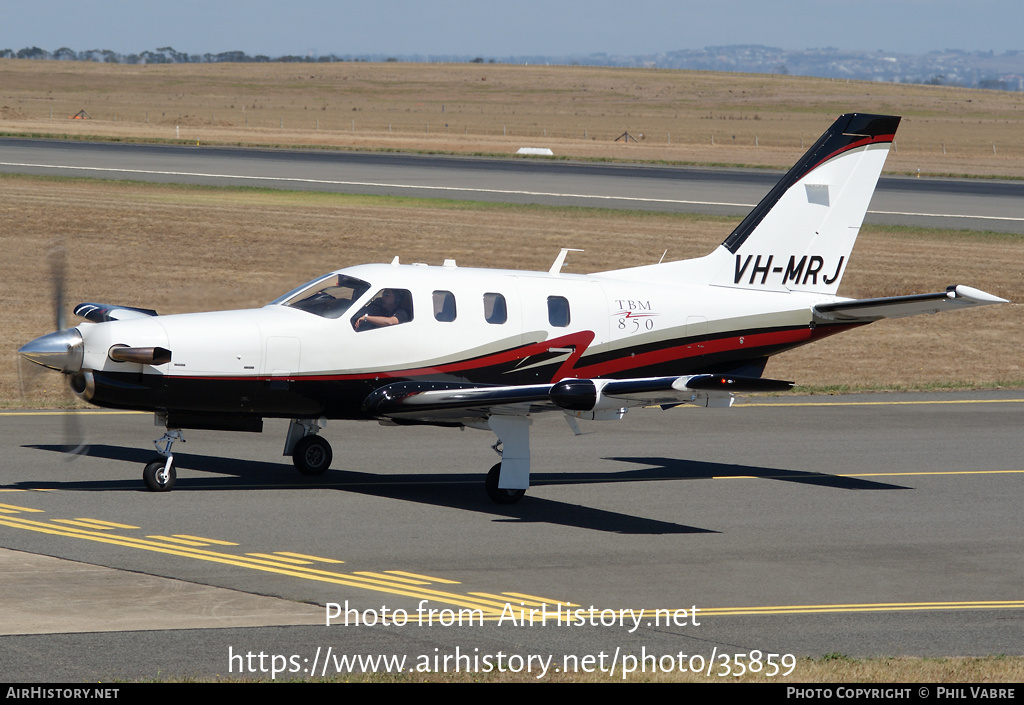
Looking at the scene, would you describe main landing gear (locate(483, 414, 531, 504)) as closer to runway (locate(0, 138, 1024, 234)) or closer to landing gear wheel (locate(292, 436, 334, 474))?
landing gear wheel (locate(292, 436, 334, 474))

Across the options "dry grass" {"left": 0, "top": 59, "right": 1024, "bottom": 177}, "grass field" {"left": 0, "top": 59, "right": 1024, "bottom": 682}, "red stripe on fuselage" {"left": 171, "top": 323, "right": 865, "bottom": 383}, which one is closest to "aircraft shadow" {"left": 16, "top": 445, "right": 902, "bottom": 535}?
"red stripe on fuselage" {"left": 171, "top": 323, "right": 865, "bottom": 383}

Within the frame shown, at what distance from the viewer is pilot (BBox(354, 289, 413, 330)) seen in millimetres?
15727

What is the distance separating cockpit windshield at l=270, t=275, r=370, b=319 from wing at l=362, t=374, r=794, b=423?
1.20 m

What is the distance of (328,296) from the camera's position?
1584 cm

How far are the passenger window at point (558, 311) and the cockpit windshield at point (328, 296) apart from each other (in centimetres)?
252

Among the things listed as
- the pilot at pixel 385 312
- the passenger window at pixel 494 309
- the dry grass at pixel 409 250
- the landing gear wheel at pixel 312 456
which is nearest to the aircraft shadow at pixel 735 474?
the passenger window at pixel 494 309

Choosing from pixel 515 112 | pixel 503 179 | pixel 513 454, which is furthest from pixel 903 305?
pixel 515 112

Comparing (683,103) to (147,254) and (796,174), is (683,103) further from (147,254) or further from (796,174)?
(796,174)

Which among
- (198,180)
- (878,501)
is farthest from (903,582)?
(198,180)

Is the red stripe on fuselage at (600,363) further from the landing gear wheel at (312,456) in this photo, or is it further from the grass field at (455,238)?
the grass field at (455,238)

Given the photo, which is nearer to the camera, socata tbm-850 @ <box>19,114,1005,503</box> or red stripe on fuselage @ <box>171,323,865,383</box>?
socata tbm-850 @ <box>19,114,1005,503</box>

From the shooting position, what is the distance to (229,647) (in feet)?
32.3

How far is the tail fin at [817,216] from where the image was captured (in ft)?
59.9

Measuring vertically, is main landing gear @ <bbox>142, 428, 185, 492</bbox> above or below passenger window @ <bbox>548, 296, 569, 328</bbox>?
below
